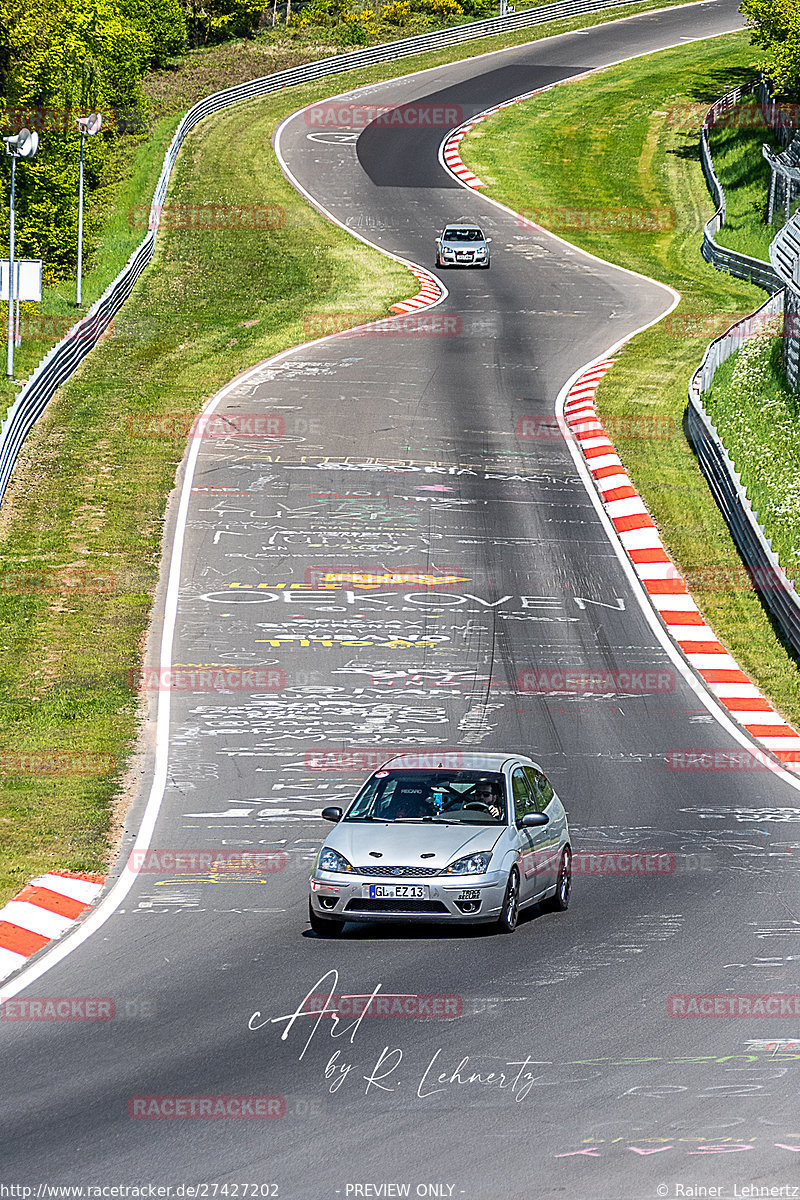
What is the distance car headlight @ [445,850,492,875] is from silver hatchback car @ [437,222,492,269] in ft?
142

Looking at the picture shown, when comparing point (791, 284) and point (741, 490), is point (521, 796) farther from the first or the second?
point (791, 284)

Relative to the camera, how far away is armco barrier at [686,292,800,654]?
2570 cm

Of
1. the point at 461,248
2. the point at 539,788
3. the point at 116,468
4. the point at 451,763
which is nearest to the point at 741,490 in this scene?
the point at 116,468

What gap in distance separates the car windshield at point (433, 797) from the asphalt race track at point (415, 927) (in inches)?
38.8

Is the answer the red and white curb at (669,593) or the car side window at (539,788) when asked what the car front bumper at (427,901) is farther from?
the red and white curb at (669,593)

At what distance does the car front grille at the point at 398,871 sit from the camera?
1286 centimetres

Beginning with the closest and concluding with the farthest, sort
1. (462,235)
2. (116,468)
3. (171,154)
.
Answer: (116,468) < (462,235) < (171,154)

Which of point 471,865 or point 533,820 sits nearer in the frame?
point 471,865

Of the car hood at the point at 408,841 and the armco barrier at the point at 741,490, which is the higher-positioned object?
the car hood at the point at 408,841

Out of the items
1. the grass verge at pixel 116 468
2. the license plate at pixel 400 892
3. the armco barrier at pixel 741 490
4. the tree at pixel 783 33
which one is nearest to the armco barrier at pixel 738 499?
the armco barrier at pixel 741 490

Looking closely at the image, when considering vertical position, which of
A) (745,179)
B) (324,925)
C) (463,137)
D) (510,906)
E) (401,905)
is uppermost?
(463,137)

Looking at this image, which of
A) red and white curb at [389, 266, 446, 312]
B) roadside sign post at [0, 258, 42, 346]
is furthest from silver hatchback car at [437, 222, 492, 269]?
roadside sign post at [0, 258, 42, 346]

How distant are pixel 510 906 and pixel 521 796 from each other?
138cm

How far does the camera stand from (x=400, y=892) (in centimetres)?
1282
